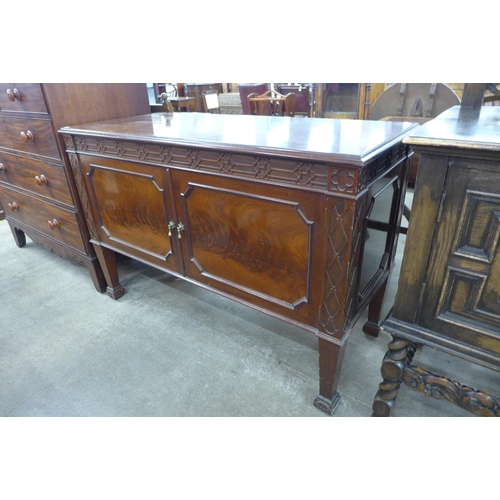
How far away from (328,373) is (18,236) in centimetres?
214

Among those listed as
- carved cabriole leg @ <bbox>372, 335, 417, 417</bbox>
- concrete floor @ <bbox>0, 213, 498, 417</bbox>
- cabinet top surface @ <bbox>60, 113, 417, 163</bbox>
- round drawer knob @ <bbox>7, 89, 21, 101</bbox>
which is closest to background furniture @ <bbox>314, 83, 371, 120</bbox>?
concrete floor @ <bbox>0, 213, 498, 417</bbox>

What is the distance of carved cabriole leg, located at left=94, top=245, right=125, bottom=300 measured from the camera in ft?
5.49

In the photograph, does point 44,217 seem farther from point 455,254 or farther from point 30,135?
point 455,254

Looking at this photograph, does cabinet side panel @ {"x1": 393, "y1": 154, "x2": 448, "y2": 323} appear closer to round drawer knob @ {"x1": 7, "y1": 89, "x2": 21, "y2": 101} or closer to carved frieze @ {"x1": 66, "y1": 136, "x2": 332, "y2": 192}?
carved frieze @ {"x1": 66, "y1": 136, "x2": 332, "y2": 192}

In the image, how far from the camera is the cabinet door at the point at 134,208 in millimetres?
1238

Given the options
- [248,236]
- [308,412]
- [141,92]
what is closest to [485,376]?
[308,412]

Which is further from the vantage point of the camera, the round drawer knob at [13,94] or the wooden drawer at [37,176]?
the wooden drawer at [37,176]

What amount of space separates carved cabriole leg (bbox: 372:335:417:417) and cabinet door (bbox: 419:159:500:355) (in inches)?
5.0

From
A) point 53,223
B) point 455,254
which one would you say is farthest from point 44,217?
point 455,254

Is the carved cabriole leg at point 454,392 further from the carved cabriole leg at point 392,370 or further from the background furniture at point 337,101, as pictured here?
the background furniture at point 337,101

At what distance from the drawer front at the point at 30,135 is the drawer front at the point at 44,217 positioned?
0.26 meters

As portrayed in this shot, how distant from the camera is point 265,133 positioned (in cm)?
110

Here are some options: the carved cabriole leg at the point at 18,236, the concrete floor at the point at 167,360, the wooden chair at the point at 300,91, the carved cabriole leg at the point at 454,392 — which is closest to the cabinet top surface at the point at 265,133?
the carved cabriole leg at the point at 454,392
